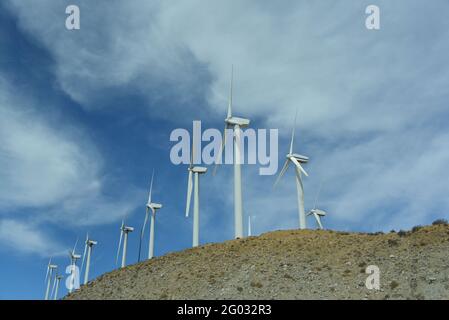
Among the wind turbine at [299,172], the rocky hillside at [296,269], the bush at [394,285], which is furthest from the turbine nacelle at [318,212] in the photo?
the bush at [394,285]

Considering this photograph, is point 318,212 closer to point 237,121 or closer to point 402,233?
point 237,121

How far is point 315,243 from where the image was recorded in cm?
5638

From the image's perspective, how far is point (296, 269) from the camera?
4984cm

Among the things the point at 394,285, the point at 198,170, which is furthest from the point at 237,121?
the point at 394,285

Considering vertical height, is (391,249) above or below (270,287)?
above

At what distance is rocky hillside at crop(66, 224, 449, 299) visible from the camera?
147 feet

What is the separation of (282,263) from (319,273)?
4374 mm

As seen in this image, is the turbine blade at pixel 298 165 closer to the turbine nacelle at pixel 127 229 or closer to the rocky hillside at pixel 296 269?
the rocky hillside at pixel 296 269

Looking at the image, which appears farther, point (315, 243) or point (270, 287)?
point (315, 243)

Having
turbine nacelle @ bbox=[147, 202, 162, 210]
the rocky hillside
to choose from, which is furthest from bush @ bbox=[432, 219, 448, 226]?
turbine nacelle @ bbox=[147, 202, 162, 210]

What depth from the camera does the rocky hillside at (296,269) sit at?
4491 cm
